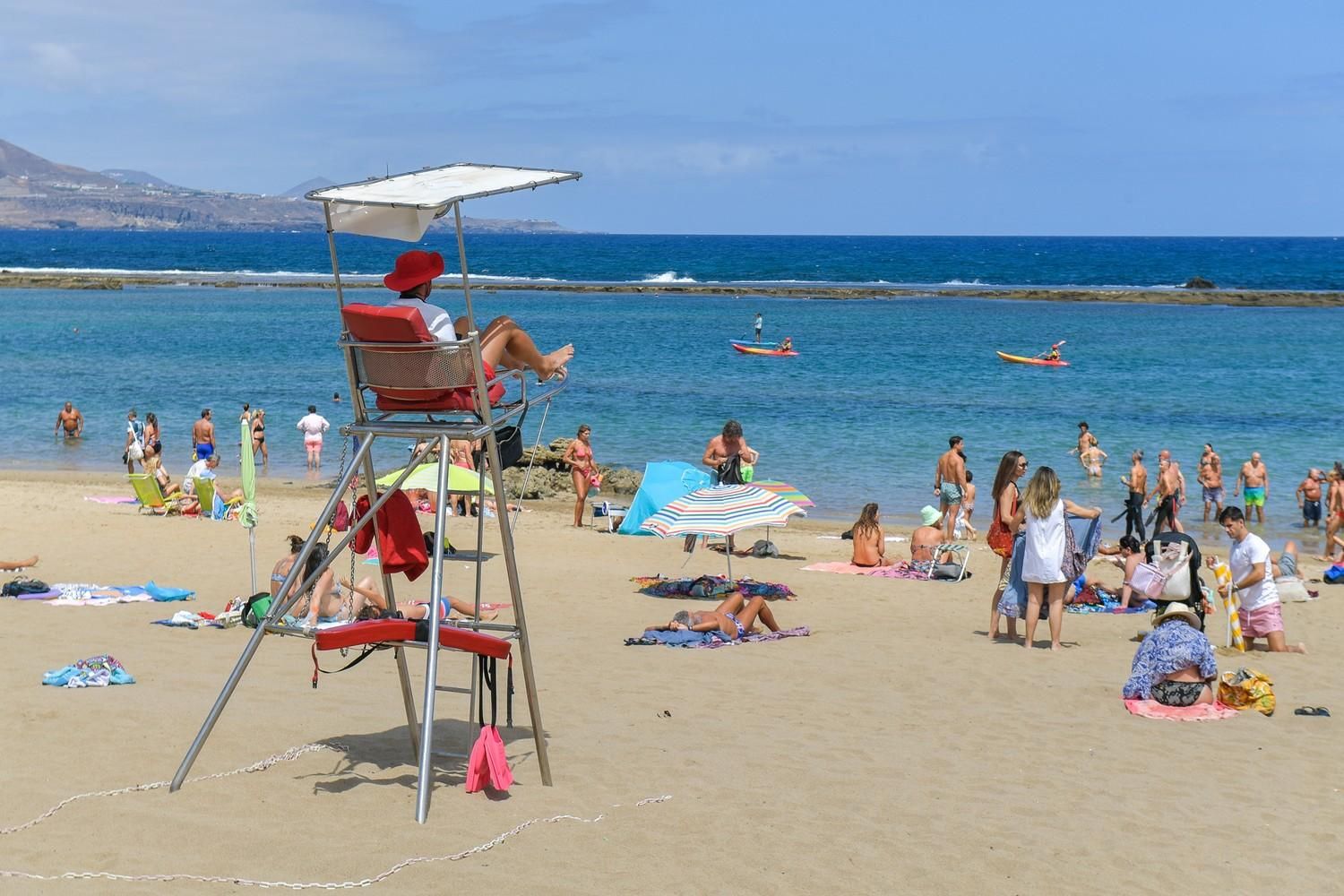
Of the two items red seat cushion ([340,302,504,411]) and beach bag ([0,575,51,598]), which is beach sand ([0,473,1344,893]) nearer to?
beach bag ([0,575,51,598])

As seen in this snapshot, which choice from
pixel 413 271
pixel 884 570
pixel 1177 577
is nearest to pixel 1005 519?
pixel 1177 577

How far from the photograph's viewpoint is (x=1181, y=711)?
8484mm

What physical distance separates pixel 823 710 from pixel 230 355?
3542 centimetres

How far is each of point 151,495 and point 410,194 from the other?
1335 cm

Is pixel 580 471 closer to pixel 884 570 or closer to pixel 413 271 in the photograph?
pixel 884 570

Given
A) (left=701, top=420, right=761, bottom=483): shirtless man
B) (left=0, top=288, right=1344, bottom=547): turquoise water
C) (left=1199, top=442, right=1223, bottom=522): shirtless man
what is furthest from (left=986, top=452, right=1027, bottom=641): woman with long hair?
(left=1199, top=442, right=1223, bottom=522): shirtless man

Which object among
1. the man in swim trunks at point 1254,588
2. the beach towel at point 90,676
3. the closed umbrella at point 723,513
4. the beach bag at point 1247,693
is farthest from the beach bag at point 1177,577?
the beach towel at point 90,676

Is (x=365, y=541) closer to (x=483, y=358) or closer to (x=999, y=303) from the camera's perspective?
(x=483, y=358)

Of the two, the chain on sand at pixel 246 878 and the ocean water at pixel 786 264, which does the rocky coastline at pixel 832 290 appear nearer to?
the ocean water at pixel 786 264

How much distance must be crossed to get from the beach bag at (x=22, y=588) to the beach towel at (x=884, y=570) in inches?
287

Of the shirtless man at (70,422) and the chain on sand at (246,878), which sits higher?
the chain on sand at (246,878)

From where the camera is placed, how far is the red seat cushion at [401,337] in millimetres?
5387

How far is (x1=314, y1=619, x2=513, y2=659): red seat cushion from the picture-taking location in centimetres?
543

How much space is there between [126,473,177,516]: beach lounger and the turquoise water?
500 centimetres
